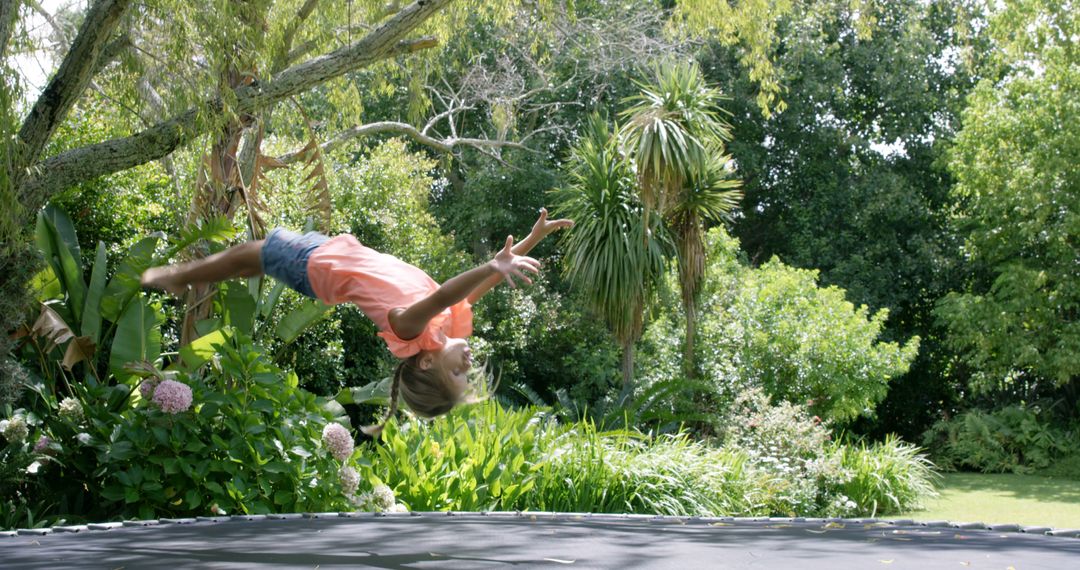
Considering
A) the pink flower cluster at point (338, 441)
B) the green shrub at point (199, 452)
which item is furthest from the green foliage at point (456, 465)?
the green shrub at point (199, 452)

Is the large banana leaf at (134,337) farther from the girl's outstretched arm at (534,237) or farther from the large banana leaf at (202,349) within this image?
the girl's outstretched arm at (534,237)

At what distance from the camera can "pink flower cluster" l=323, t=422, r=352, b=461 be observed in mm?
5152

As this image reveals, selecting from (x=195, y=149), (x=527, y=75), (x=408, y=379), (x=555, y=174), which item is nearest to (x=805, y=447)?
(x=195, y=149)

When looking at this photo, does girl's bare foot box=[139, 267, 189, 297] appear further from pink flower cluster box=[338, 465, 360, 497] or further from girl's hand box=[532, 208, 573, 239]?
pink flower cluster box=[338, 465, 360, 497]

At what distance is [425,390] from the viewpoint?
10.6ft

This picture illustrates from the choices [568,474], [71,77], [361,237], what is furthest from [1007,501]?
[71,77]

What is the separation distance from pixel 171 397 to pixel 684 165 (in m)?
5.97

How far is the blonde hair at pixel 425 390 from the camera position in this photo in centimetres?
316

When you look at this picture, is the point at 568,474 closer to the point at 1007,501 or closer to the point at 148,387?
the point at 148,387

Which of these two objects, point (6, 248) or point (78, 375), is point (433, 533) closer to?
point (6, 248)

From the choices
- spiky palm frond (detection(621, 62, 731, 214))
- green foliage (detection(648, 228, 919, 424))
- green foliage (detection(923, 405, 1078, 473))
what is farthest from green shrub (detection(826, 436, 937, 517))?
green foliage (detection(923, 405, 1078, 473))

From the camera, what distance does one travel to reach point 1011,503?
9.66 meters

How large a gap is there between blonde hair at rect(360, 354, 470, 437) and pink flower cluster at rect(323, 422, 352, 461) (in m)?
1.89

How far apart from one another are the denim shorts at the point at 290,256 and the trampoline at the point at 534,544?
0.79m
